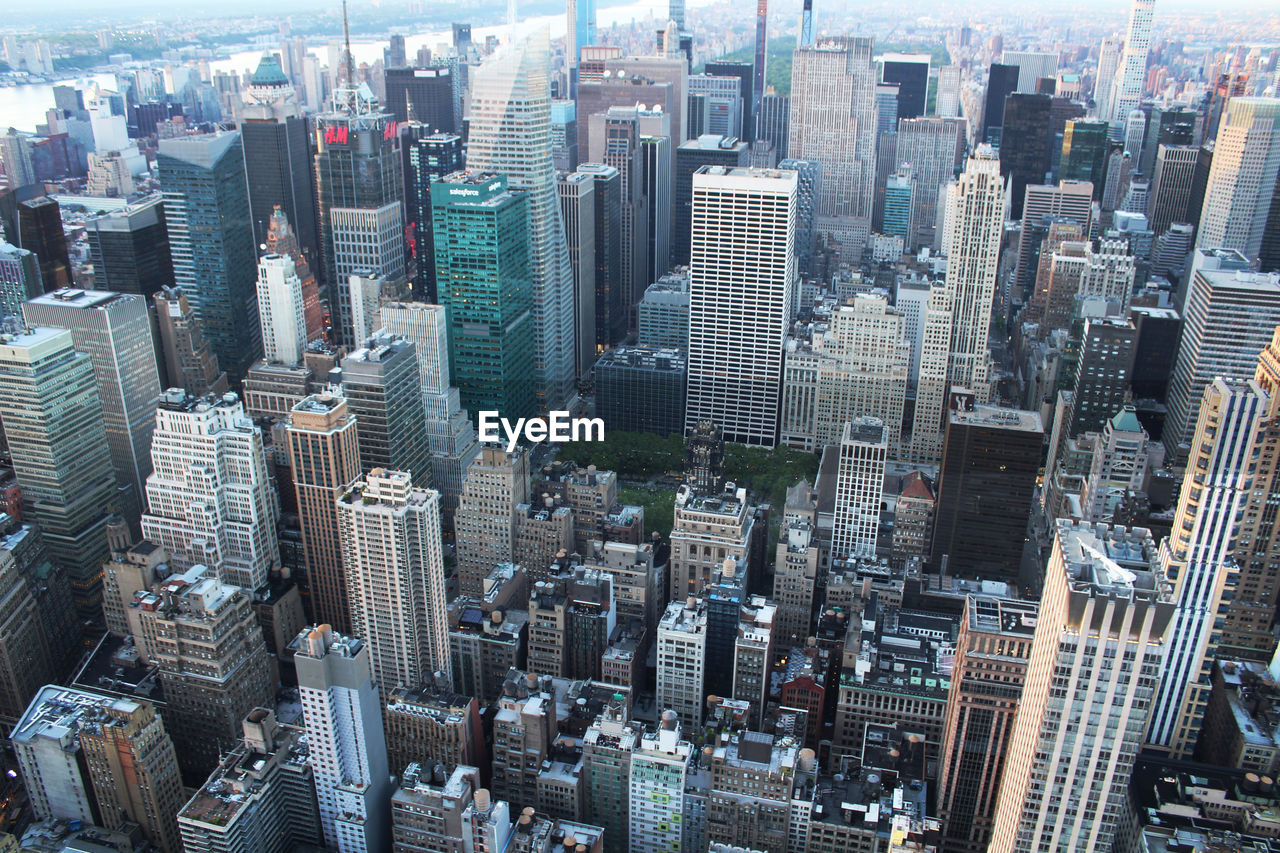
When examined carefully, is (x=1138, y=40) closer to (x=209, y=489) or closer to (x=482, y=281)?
(x=482, y=281)

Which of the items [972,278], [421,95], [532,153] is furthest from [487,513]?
[421,95]

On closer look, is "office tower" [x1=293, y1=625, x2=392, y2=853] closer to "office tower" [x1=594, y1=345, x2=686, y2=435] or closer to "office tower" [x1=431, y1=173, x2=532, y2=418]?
"office tower" [x1=431, y1=173, x2=532, y2=418]

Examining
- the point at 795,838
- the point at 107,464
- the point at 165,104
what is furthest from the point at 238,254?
the point at 795,838

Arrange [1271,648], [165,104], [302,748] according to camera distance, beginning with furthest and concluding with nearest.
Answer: [165,104] < [1271,648] < [302,748]

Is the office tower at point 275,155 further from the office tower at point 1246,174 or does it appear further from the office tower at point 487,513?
the office tower at point 1246,174

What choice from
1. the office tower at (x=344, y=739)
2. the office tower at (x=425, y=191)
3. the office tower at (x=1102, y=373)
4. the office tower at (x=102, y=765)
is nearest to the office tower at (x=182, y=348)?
the office tower at (x=425, y=191)

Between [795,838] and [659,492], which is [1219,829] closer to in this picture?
[795,838]
